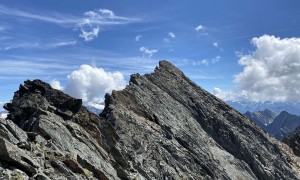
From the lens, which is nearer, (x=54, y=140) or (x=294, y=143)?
(x=54, y=140)

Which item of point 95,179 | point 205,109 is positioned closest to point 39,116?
point 95,179

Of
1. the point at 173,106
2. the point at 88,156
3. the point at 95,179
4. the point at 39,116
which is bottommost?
the point at 95,179

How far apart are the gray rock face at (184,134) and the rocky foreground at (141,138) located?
253 millimetres

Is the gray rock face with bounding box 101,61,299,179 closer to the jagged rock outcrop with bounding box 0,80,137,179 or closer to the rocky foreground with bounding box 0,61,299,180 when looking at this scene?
the rocky foreground with bounding box 0,61,299,180

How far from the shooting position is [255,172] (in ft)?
332

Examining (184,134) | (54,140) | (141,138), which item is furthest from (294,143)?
(54,140)

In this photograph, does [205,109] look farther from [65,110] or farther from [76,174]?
[76,174]

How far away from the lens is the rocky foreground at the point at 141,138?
1693 inches

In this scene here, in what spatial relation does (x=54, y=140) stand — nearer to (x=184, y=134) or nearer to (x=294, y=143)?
(x=184, y=134)

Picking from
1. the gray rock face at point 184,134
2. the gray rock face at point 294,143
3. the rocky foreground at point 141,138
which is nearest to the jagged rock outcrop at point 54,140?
the rocky foreground at point 141,138

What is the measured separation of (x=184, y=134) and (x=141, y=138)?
55.4ft

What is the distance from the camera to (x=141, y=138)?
79500 mm

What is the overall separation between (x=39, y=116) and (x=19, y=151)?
1842 centimetres

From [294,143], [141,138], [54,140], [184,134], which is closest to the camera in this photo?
[54,140]
